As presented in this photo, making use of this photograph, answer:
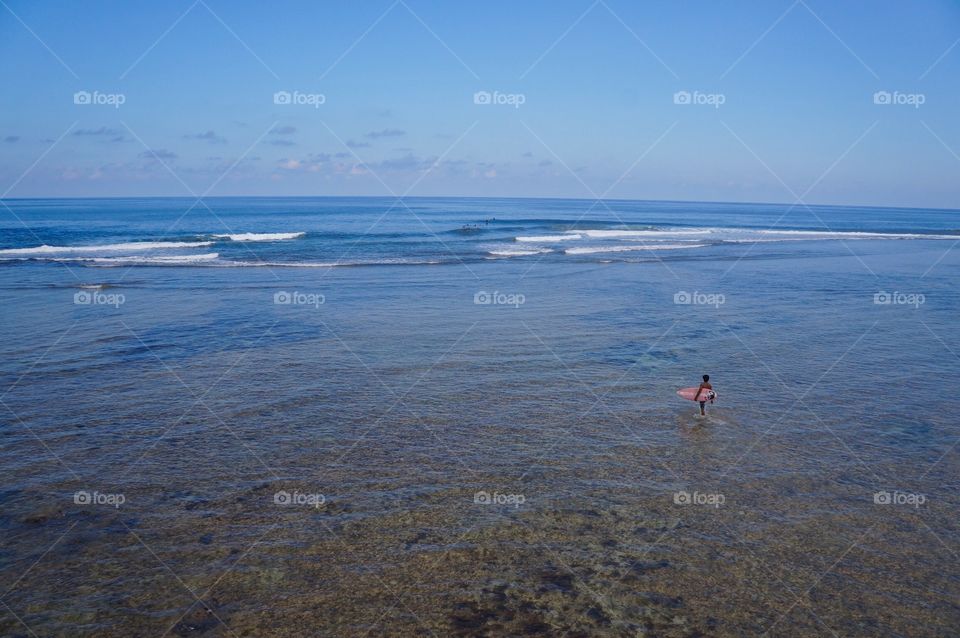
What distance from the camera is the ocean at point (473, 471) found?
6.85m

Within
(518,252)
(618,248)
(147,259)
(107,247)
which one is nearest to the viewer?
(147,259)

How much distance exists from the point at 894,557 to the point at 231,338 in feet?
56.9

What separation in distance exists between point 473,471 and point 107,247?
147 ft

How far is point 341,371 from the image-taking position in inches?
604

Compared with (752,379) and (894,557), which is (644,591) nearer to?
(894,557)

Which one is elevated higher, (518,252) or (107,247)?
(518,252)

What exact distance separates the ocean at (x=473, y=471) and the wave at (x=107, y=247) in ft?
65.3

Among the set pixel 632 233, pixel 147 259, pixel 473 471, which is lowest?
pixel 473 471

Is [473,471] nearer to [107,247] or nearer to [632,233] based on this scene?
[107,247]

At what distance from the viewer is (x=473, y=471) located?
32.7 feet

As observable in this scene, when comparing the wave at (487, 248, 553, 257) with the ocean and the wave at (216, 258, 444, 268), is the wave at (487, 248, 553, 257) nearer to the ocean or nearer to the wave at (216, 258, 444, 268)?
the wave at (216, 258, 444, 268)

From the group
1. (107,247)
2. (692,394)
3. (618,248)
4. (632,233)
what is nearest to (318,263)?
(107,247)

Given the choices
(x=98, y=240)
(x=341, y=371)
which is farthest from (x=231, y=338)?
(x=98, y=240)

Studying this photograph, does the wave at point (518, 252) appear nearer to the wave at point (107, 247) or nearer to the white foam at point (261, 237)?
the white foam at point (261, 237)
